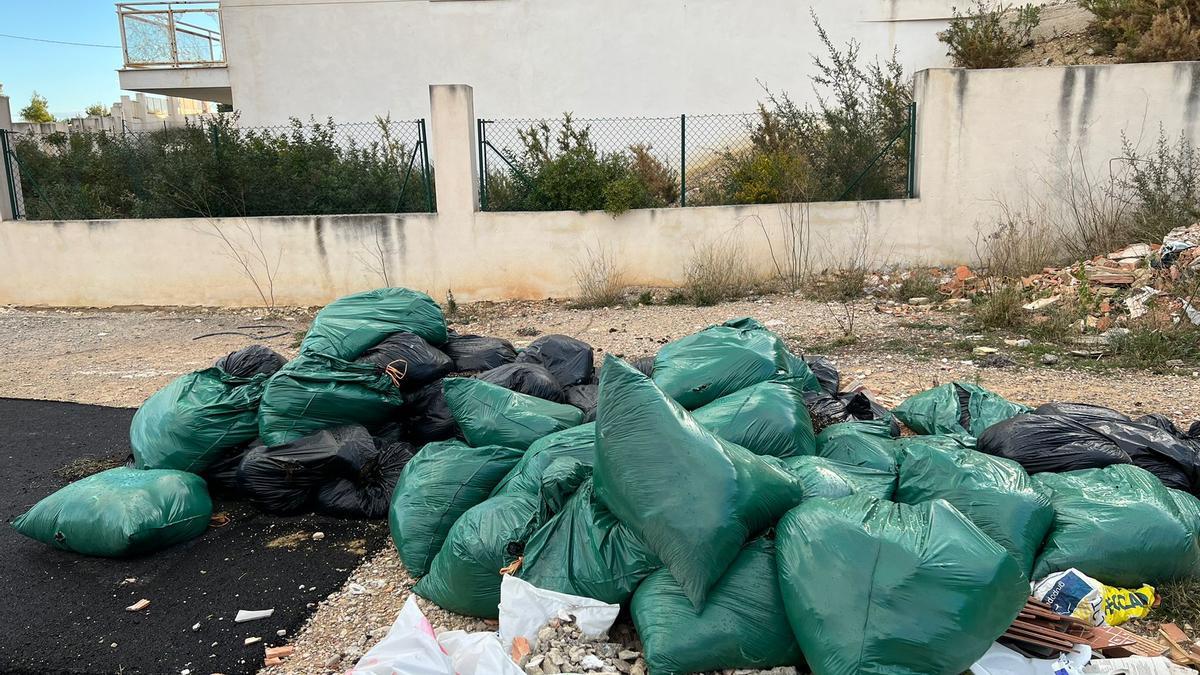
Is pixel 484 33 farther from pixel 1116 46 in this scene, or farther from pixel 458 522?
pixel 458 522

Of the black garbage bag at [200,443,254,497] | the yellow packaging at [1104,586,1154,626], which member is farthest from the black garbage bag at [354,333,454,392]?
the yellow packaging at [1104,586,1154,626]

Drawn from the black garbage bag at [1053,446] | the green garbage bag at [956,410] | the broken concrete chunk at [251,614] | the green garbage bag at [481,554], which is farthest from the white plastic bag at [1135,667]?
the broken concrete chunk at [251,614]

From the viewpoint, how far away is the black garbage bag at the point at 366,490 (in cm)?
361

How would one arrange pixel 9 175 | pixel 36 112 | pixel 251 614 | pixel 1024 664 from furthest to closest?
pixel 36 112, pixel 9 175, pixel 251 614, pixel 1024 664

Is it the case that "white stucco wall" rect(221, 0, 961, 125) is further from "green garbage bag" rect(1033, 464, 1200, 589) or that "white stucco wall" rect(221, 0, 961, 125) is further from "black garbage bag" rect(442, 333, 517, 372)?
"green garbage bag" rect(1033, 464, 1200, 589)

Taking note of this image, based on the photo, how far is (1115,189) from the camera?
27.5ft

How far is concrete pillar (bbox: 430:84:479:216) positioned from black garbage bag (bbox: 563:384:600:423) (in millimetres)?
4740

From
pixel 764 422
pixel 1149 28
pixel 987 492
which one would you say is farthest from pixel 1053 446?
Result: pixel 1149 28

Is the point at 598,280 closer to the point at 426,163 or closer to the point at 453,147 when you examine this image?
the point at 453,147

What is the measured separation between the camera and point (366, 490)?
3.65m

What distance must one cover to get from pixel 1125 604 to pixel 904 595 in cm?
100

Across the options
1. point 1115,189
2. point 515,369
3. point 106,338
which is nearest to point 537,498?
point 515,369

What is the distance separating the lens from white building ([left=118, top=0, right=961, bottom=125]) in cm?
1264

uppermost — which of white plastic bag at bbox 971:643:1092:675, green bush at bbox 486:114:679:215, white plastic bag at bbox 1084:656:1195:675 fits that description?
green bush at bbox 486:114:679:215
